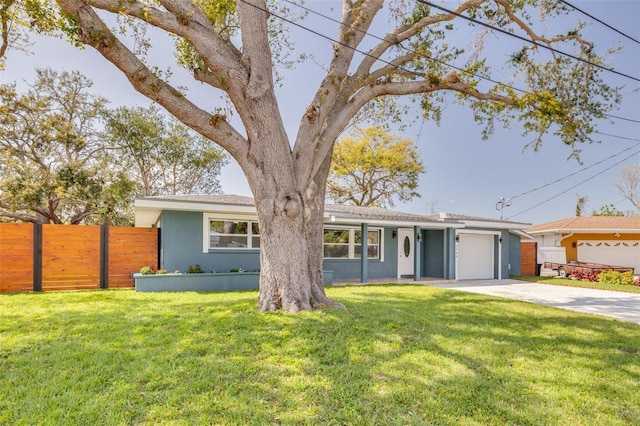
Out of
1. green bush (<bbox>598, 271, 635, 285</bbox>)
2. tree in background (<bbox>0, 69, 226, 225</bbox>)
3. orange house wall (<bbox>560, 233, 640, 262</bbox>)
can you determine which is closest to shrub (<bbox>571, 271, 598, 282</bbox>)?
green bush (<bbox>598, 271, 635, 285</bbox>)

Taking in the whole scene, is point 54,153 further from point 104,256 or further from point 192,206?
point 192,206

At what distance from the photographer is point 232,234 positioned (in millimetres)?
11109

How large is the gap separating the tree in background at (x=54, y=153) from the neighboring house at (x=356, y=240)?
562cm

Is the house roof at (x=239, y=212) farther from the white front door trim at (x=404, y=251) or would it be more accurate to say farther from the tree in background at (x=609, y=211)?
the tree in background at (x=609, y=211)

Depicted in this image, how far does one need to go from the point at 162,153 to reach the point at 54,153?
5432 millimetres

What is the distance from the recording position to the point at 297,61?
9.16 m

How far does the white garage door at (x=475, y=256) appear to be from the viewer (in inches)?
575

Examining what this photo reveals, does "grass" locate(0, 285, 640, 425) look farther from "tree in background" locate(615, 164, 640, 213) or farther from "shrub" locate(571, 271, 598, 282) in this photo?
"tree in background" locate(615, 164, 640, 213)

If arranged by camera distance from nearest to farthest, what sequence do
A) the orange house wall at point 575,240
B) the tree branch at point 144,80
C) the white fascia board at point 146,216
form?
1. the tree branch at point 144,80
2. the white fascia board at point 146,216
3. the orange house wall at point 575,240

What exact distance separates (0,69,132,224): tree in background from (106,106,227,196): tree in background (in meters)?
1.10

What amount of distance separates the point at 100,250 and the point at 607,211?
1679 inches

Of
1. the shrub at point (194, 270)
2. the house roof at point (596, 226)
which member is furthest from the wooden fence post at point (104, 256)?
the house roof at point (596, 226)

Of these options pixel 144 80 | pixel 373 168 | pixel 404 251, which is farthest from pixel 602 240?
pixel 144 80

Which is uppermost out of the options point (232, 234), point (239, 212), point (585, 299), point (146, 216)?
point (239, 212)
